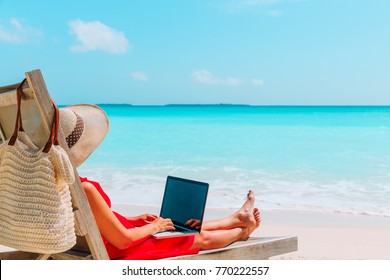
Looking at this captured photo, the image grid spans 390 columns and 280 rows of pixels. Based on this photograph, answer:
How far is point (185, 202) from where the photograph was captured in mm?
3047

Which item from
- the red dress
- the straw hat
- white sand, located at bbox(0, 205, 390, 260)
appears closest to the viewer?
the straw hat

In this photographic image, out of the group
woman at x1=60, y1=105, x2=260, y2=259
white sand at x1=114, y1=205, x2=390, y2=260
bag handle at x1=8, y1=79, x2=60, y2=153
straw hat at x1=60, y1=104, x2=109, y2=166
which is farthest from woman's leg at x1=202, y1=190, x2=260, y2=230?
bag handle at x1=8, y1=79, x2=60, y2=153

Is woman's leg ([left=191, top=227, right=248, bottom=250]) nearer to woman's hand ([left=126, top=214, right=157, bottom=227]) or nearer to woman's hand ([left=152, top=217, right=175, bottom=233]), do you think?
woman's hand ([left=152, top=217, right=175, bottom=233])

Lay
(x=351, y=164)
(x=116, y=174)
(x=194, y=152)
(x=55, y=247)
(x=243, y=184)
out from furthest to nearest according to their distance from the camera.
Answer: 1. (x=194, y=152)
2. (x=351, y=164)
3. (x=116, y=174)
4. (x=243, y=184)
5. (x=55, y=247)

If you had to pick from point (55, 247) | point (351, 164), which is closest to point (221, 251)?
point (55, 247)

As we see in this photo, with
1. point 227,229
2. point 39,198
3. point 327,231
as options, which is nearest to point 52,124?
point 39,198

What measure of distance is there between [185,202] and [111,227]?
59 cm

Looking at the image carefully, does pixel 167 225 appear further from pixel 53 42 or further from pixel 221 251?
pixel 53 42

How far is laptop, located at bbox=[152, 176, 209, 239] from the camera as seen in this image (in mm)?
2906

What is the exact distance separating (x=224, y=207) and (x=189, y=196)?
366cm

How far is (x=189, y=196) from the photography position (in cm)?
303

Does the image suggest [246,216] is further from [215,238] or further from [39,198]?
[39,198]

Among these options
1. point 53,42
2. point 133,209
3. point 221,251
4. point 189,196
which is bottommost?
point 133,209

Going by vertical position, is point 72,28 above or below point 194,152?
above
